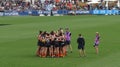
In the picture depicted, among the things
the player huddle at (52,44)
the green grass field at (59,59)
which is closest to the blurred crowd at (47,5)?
the green grass field at (59,59)

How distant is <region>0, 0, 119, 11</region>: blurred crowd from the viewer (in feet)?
261

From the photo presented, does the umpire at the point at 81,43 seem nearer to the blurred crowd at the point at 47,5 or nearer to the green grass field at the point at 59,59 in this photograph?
the green grass field at the point at 59,59

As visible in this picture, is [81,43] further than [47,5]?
No

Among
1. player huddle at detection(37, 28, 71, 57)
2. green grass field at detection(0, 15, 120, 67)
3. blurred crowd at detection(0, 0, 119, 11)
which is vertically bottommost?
blurred crowd at detection(0, 0, 119, 11)

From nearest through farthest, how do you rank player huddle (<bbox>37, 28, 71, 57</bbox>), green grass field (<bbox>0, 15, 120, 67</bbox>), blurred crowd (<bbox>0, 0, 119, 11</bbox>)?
green grass field (<bbox>0, 15, 120, 67</bbox>)
player huddle (<bbox>37, 28, 71, 57</bbox>)
blurred crowd (<bbox>0, 0, 119, 11</bbox>)

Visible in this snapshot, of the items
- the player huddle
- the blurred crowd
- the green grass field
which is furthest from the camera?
the blurred crowd

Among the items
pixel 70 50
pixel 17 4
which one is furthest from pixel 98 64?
pixel 17 4

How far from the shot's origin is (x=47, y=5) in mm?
80375

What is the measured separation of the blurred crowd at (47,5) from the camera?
7950 cm

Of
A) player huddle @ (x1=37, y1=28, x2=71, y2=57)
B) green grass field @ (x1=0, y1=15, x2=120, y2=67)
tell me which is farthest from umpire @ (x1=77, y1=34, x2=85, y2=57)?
player huddle @ (x1=37, y1=28, x2=71, y2=57)

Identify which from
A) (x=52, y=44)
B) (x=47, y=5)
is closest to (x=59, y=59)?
(x=52, y=44)

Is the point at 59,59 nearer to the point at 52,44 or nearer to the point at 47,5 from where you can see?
the point at 52,44

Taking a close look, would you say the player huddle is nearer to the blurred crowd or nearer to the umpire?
the umpire

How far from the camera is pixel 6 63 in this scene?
85.1 feet
